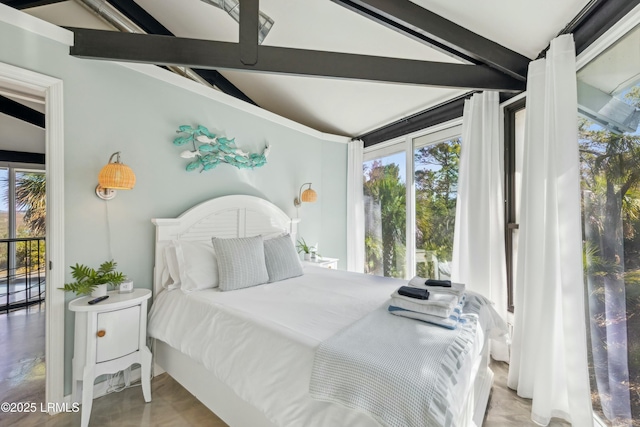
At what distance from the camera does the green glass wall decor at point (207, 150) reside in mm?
2543

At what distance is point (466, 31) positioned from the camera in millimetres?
1984

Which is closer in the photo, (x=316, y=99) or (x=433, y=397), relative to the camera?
(x=433, y=397)

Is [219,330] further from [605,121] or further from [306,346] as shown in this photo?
[605,121]

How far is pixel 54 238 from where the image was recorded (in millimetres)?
1854

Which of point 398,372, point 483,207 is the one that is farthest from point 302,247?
point 398,372

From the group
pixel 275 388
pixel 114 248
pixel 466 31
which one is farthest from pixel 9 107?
pixel 466 31

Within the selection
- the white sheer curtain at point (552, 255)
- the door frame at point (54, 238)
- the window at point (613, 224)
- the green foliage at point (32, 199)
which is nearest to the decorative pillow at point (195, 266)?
the door frame at point (54, 238)

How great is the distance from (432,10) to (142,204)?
104 inches

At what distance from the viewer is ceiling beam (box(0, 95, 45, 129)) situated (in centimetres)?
344

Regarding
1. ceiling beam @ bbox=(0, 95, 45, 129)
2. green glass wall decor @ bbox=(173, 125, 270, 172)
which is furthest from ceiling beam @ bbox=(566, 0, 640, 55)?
ceiling beam @ bbox=(0, 95, 45, 129)

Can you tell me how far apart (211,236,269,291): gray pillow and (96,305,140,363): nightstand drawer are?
1.97 ft

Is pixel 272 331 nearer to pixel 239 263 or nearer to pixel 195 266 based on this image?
pixel 239 263

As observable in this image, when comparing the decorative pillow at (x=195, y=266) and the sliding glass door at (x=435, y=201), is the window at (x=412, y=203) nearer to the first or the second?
the sliding glass door at (x=435, y=201)

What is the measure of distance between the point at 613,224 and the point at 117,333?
305 cm
